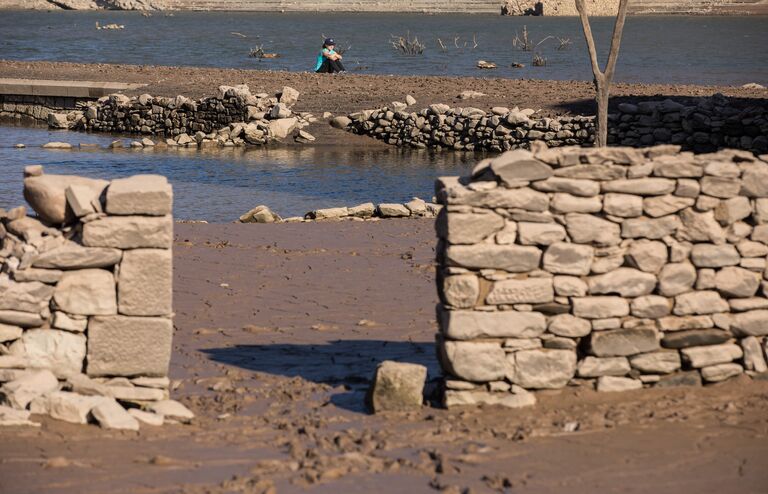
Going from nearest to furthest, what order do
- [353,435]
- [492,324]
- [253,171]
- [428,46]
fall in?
[353,435]
[492,324]
[253,171]
[428,46]

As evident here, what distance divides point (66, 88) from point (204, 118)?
5.46 m

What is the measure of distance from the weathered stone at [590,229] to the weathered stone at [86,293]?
132 inches

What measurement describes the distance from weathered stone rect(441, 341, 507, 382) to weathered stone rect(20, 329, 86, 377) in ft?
8.72

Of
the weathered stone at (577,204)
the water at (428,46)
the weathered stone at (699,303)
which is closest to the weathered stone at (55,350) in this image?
the weathered stone at (577,204)

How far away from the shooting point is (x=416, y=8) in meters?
119

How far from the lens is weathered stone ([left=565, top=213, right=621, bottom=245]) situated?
7846 mm

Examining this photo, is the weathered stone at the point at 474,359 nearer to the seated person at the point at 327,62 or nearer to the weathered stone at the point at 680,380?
the weathered stone at the point at 680,380

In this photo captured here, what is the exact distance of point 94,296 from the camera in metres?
7.61

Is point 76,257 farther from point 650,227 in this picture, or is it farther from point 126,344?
point 650,227

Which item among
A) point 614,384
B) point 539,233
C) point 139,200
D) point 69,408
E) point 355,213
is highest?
point 139,200

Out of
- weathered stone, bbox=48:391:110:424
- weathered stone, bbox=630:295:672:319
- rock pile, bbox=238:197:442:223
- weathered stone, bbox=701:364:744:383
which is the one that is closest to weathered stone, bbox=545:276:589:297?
weathered stone, bbox=630:295:672:319

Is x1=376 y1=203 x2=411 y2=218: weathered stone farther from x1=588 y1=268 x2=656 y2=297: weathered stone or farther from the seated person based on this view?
the seated person

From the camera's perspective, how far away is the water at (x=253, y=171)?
18.3m

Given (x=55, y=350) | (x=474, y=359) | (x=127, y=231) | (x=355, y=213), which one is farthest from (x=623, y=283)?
(x=355, y=213)
